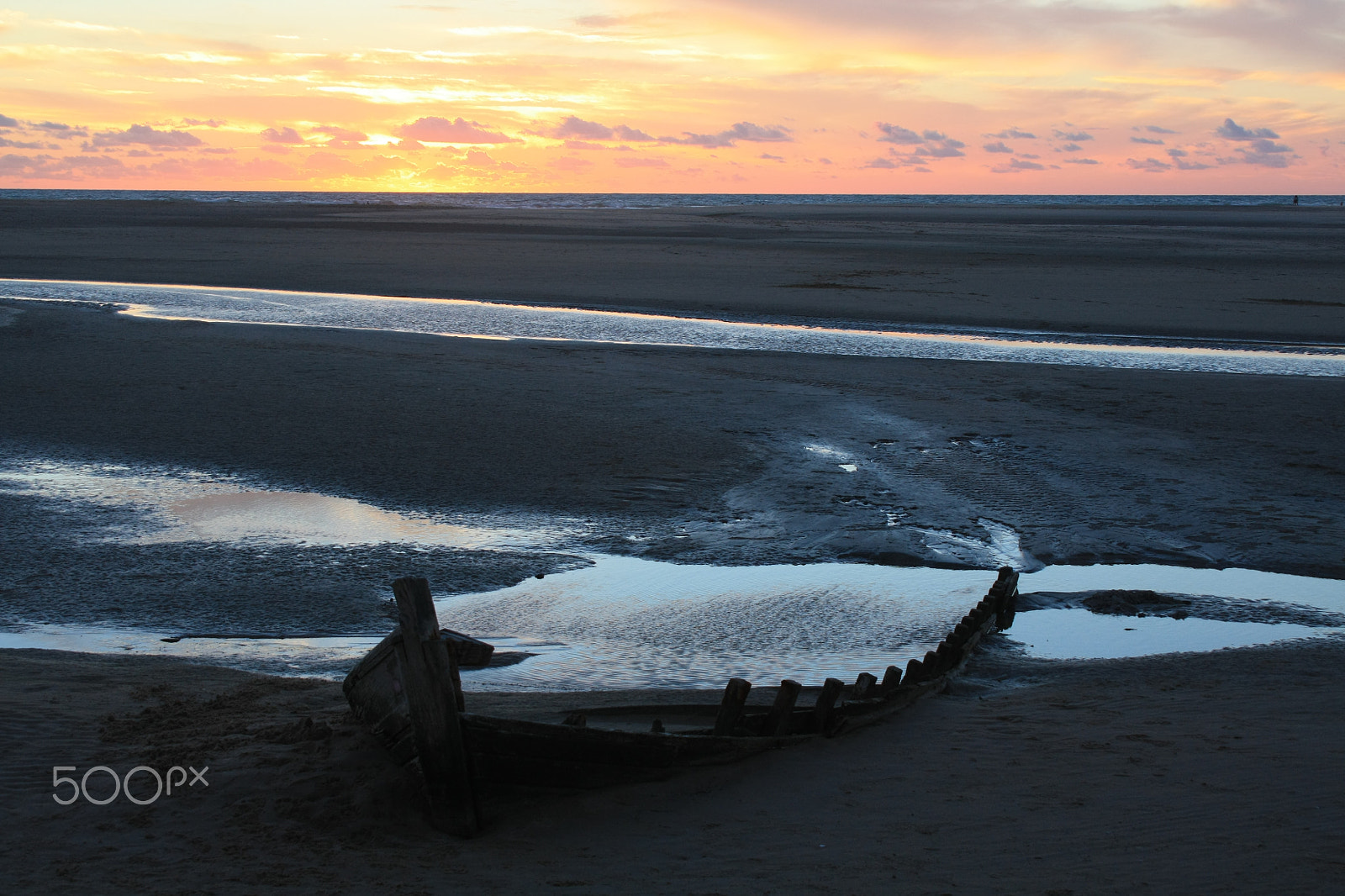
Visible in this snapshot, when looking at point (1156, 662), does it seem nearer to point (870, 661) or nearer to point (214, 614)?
point (870, 661)

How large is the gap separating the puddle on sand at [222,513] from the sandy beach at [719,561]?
1.12ft

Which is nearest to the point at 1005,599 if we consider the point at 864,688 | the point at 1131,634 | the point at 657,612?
the point at 1131,634

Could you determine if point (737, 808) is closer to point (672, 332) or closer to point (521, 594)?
point (521, 594)

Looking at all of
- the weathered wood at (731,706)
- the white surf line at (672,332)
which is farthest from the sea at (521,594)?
the white surf line at (672,332)

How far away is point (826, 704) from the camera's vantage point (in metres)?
5.46

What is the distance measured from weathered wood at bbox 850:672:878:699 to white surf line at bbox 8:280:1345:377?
1279 cm

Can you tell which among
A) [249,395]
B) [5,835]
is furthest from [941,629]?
[249,395]

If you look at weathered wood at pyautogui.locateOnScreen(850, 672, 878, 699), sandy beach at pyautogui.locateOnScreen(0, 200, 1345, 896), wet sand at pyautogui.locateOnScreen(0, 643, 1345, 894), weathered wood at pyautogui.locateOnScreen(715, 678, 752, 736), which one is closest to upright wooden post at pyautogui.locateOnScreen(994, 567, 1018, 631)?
sandy beach at pyautogui.locateOnScreen(0, 200, 1345, 896)

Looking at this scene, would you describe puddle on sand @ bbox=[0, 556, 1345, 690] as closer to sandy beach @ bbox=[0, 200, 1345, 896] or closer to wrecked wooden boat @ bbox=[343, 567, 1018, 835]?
sandy beach @ bbox=[0, 200, 1345, 896]

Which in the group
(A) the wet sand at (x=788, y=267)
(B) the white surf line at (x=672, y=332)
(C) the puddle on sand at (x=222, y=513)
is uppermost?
(A) the wet sand at (x=788, y=267)

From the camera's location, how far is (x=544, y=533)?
906 cm

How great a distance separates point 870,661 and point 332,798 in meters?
3.56

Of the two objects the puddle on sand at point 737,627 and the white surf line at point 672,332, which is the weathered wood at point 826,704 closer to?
the puddle on sand at point 737,627

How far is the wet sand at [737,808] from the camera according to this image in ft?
14.0
